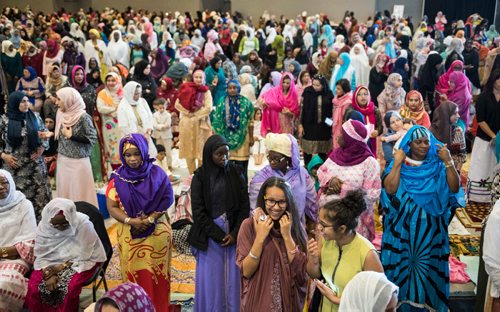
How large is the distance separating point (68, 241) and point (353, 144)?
2102mm

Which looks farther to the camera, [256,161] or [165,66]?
[165,66]

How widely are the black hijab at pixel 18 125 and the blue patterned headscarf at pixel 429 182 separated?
314cm

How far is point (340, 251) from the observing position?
2.80 metres

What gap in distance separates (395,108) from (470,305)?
11.0 ft

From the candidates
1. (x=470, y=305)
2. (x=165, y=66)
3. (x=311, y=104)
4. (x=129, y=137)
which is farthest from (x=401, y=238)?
(x=165, y=66)

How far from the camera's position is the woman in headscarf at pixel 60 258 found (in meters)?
3.64

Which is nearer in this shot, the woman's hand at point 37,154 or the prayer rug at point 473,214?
the woman's hand at point 37,154

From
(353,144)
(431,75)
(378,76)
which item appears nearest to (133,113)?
(353,144)

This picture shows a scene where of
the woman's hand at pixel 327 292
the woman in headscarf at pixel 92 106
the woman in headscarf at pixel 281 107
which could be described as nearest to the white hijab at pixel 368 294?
the woman's hand at pixel 327 292

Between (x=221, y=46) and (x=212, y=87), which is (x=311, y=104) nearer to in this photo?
(x=212, y=87)

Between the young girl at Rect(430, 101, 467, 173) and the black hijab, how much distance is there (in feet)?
13.1

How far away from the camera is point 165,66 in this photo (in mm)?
10359

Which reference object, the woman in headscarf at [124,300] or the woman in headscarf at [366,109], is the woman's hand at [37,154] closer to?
the woman in headscarf at [124,300]

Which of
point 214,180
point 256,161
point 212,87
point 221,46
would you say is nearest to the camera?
point 214,180
